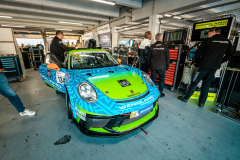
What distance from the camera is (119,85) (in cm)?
150

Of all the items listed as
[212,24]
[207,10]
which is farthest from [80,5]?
[207,10]

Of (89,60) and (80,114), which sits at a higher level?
(89,60)

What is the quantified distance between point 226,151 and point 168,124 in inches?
27.1

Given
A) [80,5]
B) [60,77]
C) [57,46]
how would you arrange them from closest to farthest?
[60,77], [57,46], [80,5]

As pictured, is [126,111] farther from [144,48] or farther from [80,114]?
[144,48]

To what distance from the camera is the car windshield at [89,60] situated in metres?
1.96

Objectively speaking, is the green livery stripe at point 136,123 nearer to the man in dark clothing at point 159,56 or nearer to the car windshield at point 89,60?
the car windshield at point 89,60

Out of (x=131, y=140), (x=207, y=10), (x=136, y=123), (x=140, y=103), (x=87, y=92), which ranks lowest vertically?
(x=131, y=140)

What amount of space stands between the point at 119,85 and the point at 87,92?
435 mm

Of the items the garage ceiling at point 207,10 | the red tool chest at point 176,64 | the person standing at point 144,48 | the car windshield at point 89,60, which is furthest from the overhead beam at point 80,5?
the red tool chest at point 176,64

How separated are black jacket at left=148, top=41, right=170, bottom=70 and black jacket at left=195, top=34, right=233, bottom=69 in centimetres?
67

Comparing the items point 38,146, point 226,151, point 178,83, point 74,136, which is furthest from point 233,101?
point 38,146

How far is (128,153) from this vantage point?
4.13ft

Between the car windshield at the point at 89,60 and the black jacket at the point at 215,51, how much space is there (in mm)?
1772
